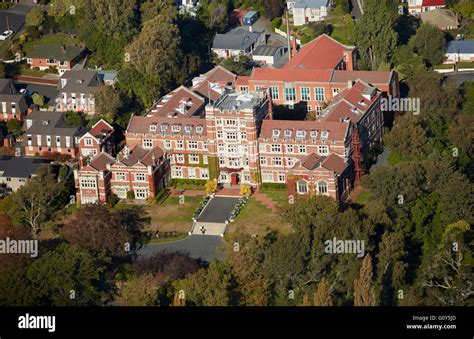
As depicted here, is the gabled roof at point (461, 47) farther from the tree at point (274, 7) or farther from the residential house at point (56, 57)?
the residential house at point (56, 57)

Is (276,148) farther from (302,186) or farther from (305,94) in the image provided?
(305,94)

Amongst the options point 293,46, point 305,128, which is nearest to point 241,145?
point 305,128

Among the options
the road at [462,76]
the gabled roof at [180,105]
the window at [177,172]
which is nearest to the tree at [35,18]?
the gabled roof at [180,105]

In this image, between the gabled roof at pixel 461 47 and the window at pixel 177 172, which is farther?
the gabled roof at pixel 461 47

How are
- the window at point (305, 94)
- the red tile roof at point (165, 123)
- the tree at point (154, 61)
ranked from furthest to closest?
1. the tree at point (154, 61)
2. the window at point (305, 94)
3. the red tile roof at point (165, 123)

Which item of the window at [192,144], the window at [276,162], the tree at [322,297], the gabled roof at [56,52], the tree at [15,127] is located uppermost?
the window at [192,144]

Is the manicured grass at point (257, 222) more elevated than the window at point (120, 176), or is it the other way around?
the window at point (120, 176)

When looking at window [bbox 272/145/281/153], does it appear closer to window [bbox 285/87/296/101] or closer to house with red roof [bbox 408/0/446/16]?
window [bbox 285/87/296/101]
